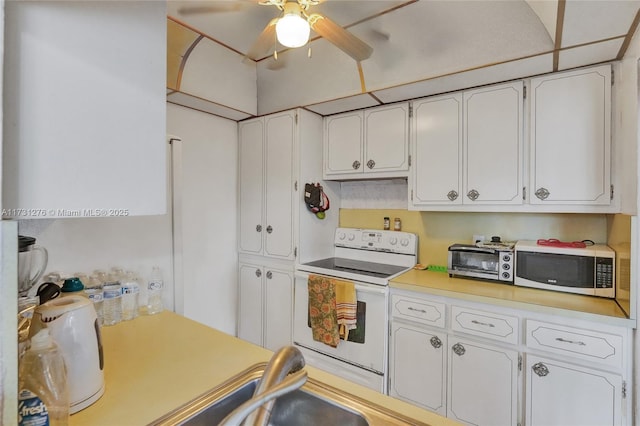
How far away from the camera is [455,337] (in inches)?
72.6

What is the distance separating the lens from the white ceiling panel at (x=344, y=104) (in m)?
2.30

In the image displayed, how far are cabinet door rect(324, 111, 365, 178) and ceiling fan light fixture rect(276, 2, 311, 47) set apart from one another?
4.23ft

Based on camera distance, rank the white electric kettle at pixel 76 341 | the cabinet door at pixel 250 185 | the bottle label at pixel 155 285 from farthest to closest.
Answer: the cabinet door at pixel 250 185, the bottle label at pixel 155 285, the white electric kettle at pixel 76 341

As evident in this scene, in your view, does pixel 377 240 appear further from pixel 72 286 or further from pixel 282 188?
pixel 72 286

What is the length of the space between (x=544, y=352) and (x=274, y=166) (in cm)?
224

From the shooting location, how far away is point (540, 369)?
161 cm

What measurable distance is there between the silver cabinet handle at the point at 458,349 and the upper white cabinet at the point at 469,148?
0.92 m

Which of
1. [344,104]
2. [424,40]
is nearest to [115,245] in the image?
[344,104]

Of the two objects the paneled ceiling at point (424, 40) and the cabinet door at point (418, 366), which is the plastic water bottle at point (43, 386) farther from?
the cabinet door at point (418, 366)

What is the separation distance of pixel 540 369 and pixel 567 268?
0.59 metres

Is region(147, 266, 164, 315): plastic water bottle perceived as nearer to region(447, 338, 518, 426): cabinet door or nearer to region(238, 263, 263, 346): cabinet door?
region(238, 263, 263, 346): cabinet door

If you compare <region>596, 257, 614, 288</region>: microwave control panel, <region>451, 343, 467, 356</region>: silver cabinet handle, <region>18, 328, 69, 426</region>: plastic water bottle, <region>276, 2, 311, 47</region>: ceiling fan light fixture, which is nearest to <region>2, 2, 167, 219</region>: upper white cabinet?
<region>18, 328, 69, 426</region>: plastic water bottle

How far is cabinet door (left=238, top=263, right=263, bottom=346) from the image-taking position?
9.16 feet

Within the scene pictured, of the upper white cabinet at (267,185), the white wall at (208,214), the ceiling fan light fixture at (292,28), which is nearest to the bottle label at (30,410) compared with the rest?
the ceiling fan light fixture at (292,28)
